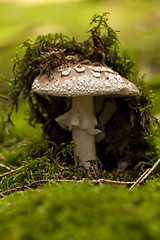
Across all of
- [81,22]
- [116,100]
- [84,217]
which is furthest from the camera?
[81,22]

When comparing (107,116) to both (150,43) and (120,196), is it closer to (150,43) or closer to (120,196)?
(120,196)

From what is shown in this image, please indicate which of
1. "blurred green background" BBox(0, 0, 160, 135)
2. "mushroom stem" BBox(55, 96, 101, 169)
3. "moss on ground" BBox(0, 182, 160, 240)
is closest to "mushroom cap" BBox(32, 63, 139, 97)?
"mushroom stem" BBox(55, 96, 101, 169)

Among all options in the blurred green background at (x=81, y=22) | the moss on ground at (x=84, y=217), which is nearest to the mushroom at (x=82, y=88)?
the moss on ground at (x=84, y=217)

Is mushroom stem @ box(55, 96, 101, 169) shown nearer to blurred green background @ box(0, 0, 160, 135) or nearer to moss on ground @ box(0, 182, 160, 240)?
moss on ground @ box(0, 182, 160, 240)

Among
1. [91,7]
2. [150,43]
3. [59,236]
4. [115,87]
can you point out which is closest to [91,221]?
[59,236]

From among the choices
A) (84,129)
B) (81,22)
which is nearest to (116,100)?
(84,129)

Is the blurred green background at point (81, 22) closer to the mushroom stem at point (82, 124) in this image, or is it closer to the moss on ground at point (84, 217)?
the mushroom stem at point (82, 124)

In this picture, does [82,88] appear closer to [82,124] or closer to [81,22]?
[82,124]
